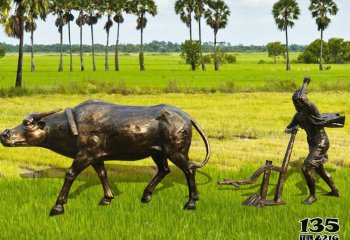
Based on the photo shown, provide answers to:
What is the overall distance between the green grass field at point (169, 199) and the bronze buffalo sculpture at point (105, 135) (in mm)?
527

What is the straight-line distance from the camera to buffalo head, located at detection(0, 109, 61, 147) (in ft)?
23.3

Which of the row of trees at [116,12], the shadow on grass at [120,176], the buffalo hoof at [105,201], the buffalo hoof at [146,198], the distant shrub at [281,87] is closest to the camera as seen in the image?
the buffalo hoof at [105,201]

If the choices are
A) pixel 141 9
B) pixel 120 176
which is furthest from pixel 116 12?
pixel 120 176

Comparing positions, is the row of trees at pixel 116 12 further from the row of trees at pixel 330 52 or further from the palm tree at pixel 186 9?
the row of trees at pixel 330 52

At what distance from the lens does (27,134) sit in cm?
714

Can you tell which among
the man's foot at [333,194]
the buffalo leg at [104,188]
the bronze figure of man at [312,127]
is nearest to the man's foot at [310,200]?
the bronze figure of man at [312,127]

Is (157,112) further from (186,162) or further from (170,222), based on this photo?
(170,222)

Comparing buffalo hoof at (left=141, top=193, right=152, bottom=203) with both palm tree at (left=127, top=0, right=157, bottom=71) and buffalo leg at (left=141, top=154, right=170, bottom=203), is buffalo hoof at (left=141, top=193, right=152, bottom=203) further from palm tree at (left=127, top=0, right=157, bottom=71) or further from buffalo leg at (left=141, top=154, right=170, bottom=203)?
palm tree at (left=127, top=0, right=157, bottom=71)

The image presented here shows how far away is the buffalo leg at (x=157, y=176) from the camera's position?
24.9 feet

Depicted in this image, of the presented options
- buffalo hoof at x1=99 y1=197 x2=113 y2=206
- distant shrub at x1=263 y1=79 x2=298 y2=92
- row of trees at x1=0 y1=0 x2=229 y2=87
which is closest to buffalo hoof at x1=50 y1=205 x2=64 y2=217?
buffalo hoof at x1=99 y1=197 x2=113 y2=206

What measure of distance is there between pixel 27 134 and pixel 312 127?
4333mm

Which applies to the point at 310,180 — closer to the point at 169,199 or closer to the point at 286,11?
the point at 169,199

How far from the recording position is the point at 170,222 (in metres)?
6.45

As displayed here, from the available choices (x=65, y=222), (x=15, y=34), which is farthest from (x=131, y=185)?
(x=15, y=34)
